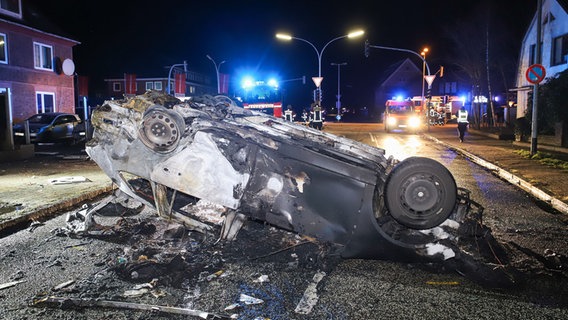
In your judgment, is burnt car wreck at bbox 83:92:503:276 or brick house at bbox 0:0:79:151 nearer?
burnt car wreck at bbox 83:92:503:276

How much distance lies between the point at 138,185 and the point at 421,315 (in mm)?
3645

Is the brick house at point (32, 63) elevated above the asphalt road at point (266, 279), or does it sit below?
above

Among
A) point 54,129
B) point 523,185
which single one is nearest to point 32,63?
point 54,129

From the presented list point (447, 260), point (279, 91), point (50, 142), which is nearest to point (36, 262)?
point (447, 260)

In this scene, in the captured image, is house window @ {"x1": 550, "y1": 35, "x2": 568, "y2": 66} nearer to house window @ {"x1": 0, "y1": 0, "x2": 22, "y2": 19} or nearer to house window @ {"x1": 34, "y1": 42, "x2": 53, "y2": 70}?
house window @ {"x1": 34, "y1": 42, "x2": 53, "y2": 70}

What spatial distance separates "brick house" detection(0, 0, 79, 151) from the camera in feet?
80.4

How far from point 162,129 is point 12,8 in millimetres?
25867

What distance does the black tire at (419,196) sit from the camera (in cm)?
443

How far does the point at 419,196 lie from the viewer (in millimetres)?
4434

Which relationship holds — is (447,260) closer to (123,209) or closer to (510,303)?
(510,303)

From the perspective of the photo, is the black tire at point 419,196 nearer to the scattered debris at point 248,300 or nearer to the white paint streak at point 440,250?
the white paint streak at point 440,250

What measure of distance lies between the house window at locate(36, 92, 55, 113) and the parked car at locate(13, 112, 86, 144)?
7.68 metres

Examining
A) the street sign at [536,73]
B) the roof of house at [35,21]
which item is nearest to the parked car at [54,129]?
the roof of house at [35,21]

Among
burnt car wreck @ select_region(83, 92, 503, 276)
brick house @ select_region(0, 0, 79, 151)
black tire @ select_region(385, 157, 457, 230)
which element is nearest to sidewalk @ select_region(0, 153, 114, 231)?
burnt car wreck @ select_region(83, 92, 503, 276)
